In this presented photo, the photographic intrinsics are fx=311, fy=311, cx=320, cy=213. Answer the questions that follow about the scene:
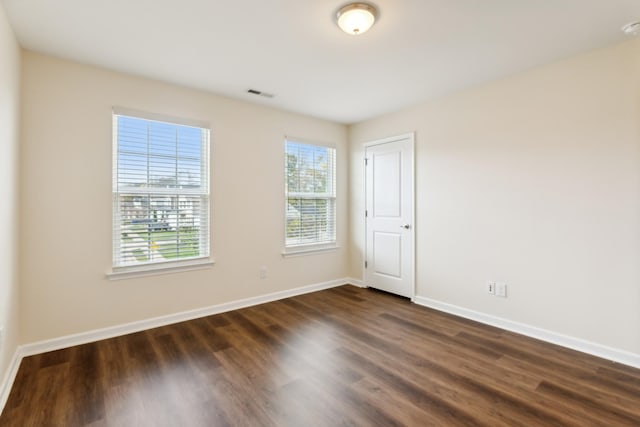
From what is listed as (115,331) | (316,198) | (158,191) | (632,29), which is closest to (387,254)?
(316,198)

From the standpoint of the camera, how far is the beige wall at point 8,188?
195cm

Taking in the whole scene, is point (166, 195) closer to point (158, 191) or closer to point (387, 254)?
point (158, 191)

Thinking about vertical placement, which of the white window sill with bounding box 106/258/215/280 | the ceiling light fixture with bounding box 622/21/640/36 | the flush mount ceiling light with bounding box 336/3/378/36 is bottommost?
the white window sill with bounding box 106/258/215/280

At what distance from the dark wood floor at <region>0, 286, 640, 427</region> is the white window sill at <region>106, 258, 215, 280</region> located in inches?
21.6

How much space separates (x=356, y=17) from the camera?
77.7 inches

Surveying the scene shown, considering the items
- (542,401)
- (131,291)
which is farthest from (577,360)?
(131,291)

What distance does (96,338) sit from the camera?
9.04 ft

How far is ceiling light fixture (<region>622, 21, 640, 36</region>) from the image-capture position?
6.93ft

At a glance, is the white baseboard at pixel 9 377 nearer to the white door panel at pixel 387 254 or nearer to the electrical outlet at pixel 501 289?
the white door panel at pixel 387 254

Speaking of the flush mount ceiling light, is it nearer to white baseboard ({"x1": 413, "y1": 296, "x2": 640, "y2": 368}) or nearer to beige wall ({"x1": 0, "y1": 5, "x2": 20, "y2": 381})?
beige wall ({"x1": 0, "y1": 5, "x2": 20, "y2": 381})

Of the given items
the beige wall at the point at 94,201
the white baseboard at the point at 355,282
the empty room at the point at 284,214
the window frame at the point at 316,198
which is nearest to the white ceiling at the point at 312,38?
the empty room at the point at 284,214

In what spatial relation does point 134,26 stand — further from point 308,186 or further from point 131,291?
point 308,186

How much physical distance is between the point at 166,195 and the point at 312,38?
6.71ft

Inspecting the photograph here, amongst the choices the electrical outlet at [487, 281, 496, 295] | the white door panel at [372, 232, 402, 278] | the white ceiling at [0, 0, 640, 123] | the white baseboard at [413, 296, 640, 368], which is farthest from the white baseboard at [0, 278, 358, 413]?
the white ceiling at [0, 0, 640, 123]
